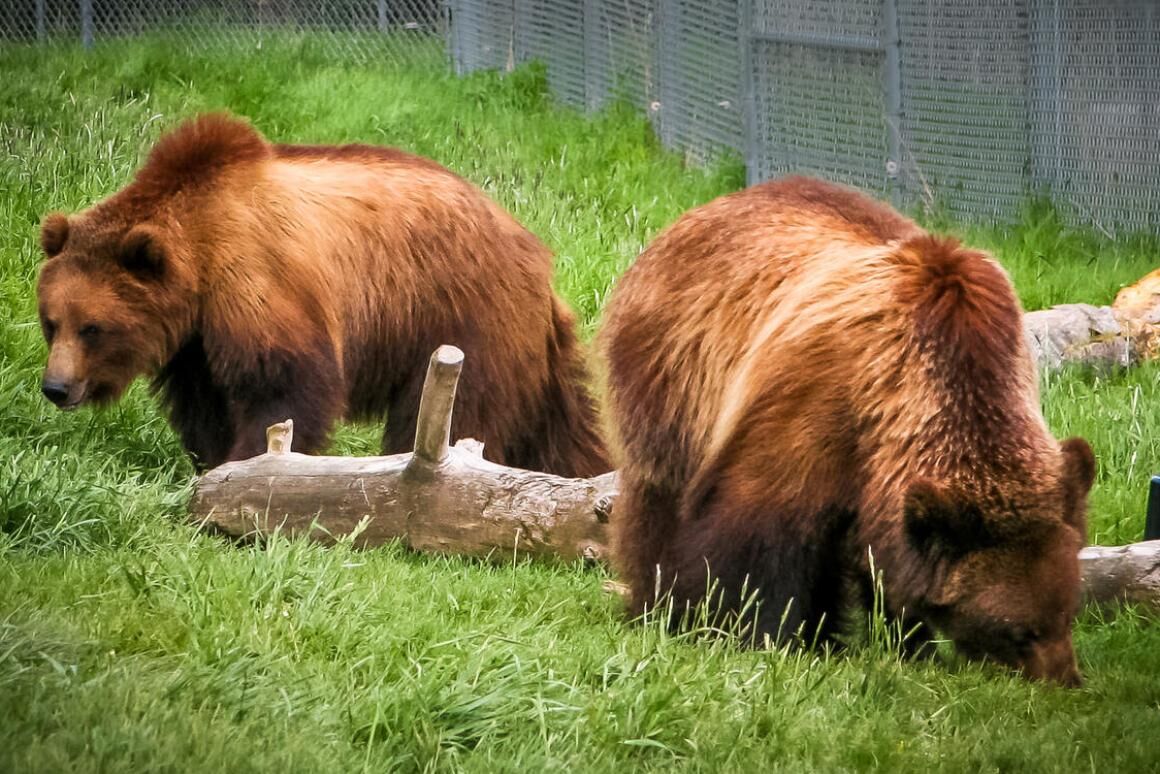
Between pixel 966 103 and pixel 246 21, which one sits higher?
pixel 246 21

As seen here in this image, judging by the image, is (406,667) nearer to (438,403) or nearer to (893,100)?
(438,403)

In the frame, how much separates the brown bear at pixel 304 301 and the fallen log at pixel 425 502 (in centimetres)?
60

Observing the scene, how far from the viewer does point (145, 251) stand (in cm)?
761

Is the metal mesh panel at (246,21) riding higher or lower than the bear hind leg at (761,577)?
higher

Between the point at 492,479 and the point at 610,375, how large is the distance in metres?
0.95

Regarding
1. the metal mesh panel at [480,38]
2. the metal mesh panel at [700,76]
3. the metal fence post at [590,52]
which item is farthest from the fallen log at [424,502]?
the metal mesh panel at [480,38]

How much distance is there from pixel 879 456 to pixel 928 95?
7755mm

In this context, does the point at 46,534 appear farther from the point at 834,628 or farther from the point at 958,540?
the point at 958,540

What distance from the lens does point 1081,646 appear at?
5.82m

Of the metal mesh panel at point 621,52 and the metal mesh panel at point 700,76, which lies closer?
the metal mesh panel at point 700,76

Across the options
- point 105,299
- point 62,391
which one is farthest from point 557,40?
point 62,391

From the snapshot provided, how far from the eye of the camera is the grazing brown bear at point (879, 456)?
4902 mm

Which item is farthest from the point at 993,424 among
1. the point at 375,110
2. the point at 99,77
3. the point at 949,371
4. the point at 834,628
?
the point at 99,77

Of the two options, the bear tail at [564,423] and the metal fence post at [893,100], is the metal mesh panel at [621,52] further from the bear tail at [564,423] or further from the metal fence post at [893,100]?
the bear tail at [564,423]
